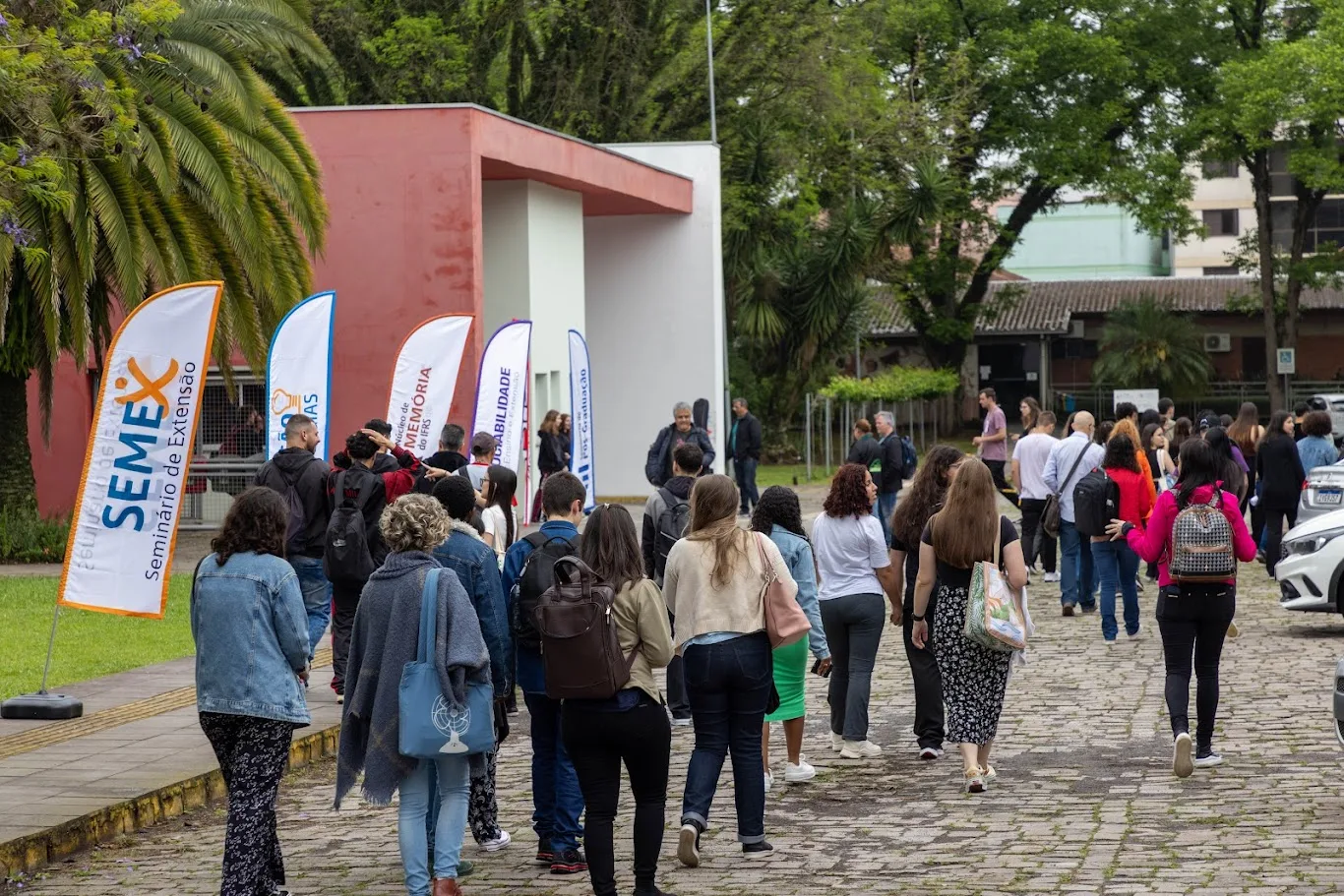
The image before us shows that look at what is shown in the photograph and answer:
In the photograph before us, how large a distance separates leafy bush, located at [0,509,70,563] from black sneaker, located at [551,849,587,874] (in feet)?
Result: 49.7

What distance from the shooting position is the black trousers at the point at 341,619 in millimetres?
10797

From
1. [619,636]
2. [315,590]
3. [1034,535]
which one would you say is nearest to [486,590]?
[619,636]

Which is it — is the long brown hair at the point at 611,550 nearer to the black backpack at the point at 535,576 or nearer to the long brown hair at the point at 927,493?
the black backpack at the point at 535,576

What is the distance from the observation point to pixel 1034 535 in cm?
1770

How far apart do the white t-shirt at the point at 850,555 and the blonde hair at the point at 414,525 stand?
326 cm

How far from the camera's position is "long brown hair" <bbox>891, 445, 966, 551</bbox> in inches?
379

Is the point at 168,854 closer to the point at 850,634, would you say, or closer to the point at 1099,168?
the point at 850,634

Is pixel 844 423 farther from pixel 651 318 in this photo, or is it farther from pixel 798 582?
pixel 798 582

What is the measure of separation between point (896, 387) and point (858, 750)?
35.8 meters

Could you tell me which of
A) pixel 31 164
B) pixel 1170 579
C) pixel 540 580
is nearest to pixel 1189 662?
pixel 1170 579

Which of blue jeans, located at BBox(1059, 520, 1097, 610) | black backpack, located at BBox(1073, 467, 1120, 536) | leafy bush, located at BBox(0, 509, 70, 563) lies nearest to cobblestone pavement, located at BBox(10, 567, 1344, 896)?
black backpack, located at BBox(1073, 467, 1120, 536)

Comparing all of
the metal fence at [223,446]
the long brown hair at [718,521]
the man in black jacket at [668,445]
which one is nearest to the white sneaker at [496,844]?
the long brown hair at [718,521]

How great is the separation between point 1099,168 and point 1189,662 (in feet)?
139

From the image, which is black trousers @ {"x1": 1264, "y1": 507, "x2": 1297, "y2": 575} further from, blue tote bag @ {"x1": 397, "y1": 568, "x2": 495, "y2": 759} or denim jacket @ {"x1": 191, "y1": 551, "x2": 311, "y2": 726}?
denim jacket @ {"x1": 191, "y1": 551, "x2": 311, "y2": 726}
